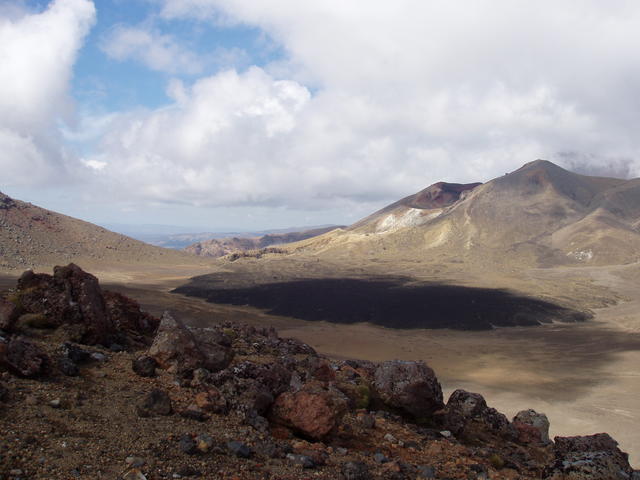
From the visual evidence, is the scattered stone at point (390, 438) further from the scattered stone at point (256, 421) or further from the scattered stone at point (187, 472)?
the scattered stone at point (187, 472)

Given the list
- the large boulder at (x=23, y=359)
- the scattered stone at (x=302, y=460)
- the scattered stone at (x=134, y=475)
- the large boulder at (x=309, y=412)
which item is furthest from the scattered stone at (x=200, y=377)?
the scattered stone at (x=134, y=475)

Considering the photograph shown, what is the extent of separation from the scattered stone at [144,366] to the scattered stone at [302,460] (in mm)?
2919

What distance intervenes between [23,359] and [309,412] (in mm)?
4067

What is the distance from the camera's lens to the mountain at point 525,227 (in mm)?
87438

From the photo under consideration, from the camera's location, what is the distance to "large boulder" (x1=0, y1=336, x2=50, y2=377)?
592 centimetres

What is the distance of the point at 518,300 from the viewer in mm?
53312

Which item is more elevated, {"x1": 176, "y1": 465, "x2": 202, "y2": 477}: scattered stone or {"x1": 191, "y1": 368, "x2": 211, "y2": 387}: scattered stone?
{"x1": 191, "y1": 368, "x2": 211, "y2": 387}: scattered stone

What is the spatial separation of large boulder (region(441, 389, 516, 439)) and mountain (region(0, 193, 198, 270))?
222 feet

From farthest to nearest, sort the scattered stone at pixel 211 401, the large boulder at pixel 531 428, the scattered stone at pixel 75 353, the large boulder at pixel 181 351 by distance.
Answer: the large boulder at pixel 531 428 → the large boulder at pixel 181 351 → the scattered stone at pixel 75 353 → the scattered stone at pixel 211 401

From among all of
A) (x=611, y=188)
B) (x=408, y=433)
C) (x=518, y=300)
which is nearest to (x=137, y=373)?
(x=408, y=433)

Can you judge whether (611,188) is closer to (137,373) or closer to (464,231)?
(464,231)

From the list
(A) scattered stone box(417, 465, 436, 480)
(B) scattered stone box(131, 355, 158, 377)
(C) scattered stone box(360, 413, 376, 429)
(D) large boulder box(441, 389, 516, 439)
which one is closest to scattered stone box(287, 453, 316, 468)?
(A) scattered stone box(417, 465, 436, 480)

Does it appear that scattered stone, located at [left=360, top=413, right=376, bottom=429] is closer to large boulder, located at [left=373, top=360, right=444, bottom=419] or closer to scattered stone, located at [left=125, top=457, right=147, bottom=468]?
large boulder, located at [left=373, top=360, right=444, bottom=419]

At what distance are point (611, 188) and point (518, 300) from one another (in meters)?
94.6
